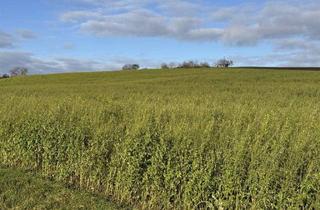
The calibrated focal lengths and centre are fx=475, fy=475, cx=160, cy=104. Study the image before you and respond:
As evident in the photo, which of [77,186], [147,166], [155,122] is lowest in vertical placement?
[77,186]

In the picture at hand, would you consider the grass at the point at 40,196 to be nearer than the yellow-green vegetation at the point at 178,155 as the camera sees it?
No

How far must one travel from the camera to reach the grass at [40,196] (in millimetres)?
7590

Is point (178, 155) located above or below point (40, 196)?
above

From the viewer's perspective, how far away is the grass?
24.9 ft

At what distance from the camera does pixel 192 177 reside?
22.8 feet

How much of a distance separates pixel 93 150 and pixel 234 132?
9.28 ft

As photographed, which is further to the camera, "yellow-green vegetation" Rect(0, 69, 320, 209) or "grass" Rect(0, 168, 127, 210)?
"grass" Rect(0, 168, 127, 210)

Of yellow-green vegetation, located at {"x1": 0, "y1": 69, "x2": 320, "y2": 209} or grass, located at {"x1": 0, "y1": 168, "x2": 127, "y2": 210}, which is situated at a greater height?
yellow-green vegetation, located at {"x1": 0, "y1": 69, "x2": 320, "y2": 209}

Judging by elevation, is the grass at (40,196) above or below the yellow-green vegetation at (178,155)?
below

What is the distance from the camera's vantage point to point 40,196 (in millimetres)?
8109

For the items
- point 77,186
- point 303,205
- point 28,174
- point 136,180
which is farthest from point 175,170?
point 28,174

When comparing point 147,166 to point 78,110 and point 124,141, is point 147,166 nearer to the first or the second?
point 124,141

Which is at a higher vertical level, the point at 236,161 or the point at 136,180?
the point at 236,161

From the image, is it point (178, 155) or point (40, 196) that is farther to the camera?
point (40, 196)
